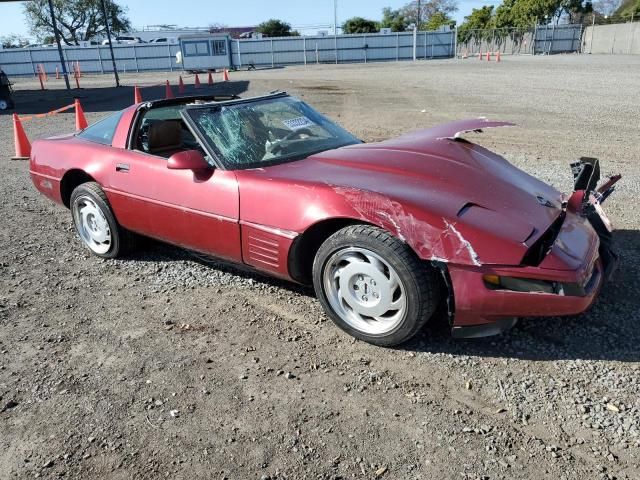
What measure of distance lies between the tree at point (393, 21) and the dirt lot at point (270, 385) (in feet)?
217

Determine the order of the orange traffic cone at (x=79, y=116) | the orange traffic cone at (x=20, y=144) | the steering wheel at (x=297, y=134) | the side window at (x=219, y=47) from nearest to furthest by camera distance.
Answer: the steering wheel at (x=297, y=134) < the orange traffic cone at (x=20, y=144) < the orange traffic cone at (x=79, y=116) < the side window at (x=219, y=47)

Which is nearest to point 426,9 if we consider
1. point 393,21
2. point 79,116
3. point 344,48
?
point 393,21

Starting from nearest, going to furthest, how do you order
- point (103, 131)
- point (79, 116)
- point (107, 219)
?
1. point (107, 219)
2. point (103, 131)
3. point (79, 116)

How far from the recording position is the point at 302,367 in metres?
3.00

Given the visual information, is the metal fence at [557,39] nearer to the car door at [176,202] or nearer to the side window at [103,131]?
the side window at [103,131]

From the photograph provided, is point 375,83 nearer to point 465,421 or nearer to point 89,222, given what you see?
point 89,222

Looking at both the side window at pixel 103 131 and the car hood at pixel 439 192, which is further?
the side window at pixel 103 131

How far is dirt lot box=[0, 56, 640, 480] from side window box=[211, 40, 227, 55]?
126ft

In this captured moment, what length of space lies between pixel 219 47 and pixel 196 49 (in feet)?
5.58

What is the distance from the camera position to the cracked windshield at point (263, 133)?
374cm

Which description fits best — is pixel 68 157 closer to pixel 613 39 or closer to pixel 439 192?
pixel 439 192

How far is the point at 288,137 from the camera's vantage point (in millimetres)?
3986

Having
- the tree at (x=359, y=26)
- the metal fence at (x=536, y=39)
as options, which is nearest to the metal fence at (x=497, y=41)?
the metal fence at (x=536, y=39)

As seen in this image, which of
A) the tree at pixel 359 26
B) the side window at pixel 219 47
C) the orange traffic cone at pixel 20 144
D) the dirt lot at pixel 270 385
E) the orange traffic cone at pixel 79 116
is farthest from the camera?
the tree at pixel 359 26
